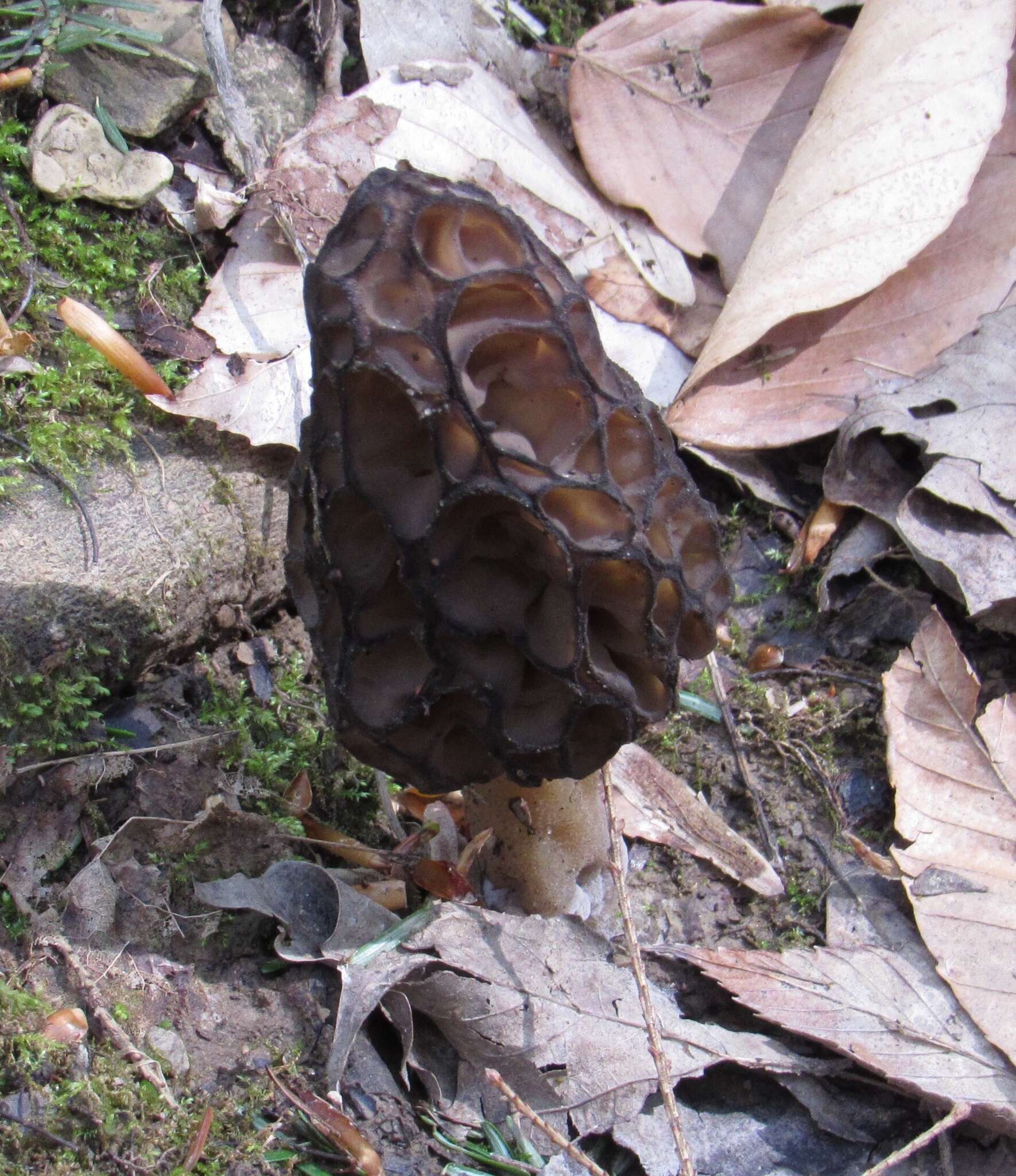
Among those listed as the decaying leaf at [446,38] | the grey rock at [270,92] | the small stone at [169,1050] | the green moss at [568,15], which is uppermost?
the green moss at [568,15]

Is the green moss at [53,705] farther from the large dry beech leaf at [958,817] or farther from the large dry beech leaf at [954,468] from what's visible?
the large dry beech leaf at [954,468]

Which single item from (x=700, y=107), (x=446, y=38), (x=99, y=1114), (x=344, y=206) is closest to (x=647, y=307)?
(x=700, y=107)

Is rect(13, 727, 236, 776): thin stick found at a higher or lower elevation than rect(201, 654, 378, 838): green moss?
higher

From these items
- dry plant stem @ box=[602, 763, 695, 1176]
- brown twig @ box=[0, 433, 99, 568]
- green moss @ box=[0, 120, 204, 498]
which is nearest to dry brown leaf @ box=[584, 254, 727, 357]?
green moss @ box=[0, 120, 204, 498]

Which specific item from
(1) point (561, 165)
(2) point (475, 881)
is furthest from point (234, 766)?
(1) point (561, 165)

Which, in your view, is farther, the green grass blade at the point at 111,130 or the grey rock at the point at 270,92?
the grey rock at the point at 270,92

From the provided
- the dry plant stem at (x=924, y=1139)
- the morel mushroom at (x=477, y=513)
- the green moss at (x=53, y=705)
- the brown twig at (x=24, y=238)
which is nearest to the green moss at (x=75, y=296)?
the brown twig at (x=24, y=238)

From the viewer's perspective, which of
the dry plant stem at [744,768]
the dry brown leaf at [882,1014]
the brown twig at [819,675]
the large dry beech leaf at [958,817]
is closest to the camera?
the dry brown leaf at [882,1014]

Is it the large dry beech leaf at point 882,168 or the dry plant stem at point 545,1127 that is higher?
the large dry beech leaf at point 882,168

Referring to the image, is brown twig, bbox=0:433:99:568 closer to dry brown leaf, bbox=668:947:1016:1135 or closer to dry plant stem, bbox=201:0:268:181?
dry plant stem, bbox=201:0:268:181
